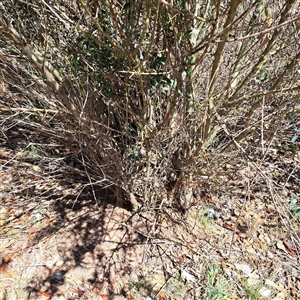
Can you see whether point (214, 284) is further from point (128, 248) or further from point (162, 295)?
point (128, 248)

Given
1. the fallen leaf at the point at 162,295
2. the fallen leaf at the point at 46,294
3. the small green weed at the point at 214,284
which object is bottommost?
the fallen leaf at the point at 46,294

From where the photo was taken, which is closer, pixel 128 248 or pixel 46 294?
pixel 46 294

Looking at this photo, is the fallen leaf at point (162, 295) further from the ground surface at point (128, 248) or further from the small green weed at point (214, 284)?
the small green weed at point (214, 284)

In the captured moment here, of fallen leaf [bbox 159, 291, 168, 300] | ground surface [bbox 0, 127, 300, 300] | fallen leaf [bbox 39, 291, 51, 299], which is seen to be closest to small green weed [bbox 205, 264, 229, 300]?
ground surface [bbox 0, 127, 300, 300]

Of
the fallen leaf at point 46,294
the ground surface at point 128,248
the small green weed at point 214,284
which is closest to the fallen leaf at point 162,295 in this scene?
the ground surface at point 128,248

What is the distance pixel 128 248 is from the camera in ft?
9.48

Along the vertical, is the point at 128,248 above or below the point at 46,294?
above

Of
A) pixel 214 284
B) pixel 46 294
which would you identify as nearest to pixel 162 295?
pixel 214 284

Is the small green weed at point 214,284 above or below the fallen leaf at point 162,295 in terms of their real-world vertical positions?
above

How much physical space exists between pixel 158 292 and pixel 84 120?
5.23 ft

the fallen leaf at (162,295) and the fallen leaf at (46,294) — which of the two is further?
the fallen leaf at (162,295)

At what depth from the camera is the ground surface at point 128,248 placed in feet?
8.59

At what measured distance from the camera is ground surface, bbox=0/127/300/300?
8.59 ft

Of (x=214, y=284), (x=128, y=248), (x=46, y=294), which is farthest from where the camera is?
(x=128, y=248)
